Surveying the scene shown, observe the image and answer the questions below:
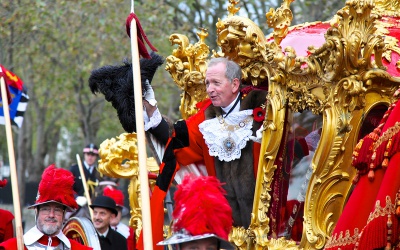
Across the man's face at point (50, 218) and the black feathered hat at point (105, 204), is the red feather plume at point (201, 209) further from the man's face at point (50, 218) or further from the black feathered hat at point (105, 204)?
the black feathered hat at point (105, 204)

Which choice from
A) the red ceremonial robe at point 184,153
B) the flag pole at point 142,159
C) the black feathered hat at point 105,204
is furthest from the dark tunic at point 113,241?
the flag pole at point 142,159

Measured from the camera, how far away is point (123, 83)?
8.30 metres

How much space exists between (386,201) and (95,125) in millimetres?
22806

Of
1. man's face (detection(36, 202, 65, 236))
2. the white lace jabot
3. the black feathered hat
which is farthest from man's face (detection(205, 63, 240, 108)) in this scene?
the black feathered hat

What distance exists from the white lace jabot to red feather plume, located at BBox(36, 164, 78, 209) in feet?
3.49

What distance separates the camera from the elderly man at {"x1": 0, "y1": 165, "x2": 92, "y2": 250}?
7957 millimetres

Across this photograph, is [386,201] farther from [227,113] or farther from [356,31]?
[227,113]

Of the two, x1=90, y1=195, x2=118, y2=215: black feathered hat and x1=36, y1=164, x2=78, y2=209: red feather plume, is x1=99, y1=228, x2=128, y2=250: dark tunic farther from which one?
x1=36, y1=164, x2=78, y2=209: red feather plume

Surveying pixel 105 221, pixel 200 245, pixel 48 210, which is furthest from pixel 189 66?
pixel 200 245

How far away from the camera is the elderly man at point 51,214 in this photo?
7957 millimetres

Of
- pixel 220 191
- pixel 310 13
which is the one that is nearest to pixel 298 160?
pixel 220 191

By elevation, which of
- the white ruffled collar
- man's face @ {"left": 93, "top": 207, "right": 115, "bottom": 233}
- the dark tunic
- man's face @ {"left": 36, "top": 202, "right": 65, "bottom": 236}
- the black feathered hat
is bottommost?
the dark tunic

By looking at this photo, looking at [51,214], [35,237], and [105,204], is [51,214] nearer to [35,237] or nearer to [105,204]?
[35,237]

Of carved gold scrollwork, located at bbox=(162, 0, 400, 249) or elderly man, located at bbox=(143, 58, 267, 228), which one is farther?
elderly man, located at bbox=(143, 58, 267, 228)
